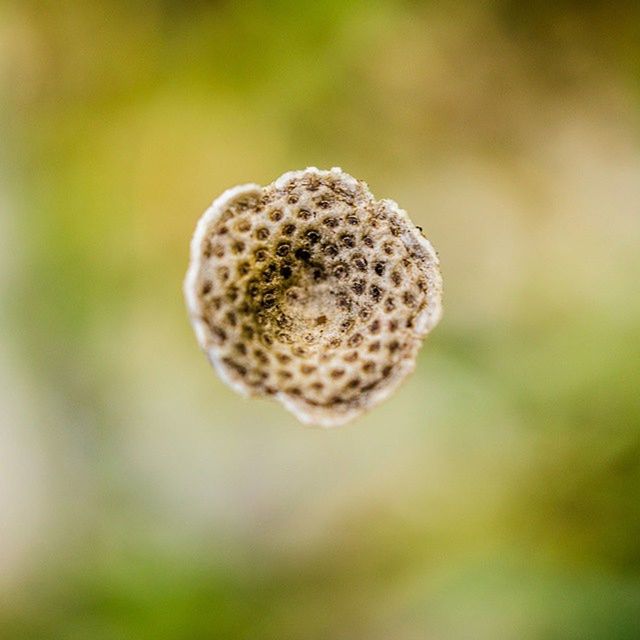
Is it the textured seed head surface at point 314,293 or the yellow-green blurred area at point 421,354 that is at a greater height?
the yellow-green blurred area at point 421,354

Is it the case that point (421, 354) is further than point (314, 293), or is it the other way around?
point (421, 354)

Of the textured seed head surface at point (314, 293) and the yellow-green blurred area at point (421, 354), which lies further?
the yellow-green blurred area at point (421, 354)

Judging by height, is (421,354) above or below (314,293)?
above

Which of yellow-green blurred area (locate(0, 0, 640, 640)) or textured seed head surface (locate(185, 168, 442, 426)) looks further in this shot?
yellow-green blurred area (locate(0, 0, 640, 640))

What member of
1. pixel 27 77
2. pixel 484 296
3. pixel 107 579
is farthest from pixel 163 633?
pixel 27 77

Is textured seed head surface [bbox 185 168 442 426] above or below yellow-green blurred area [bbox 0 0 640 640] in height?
below
